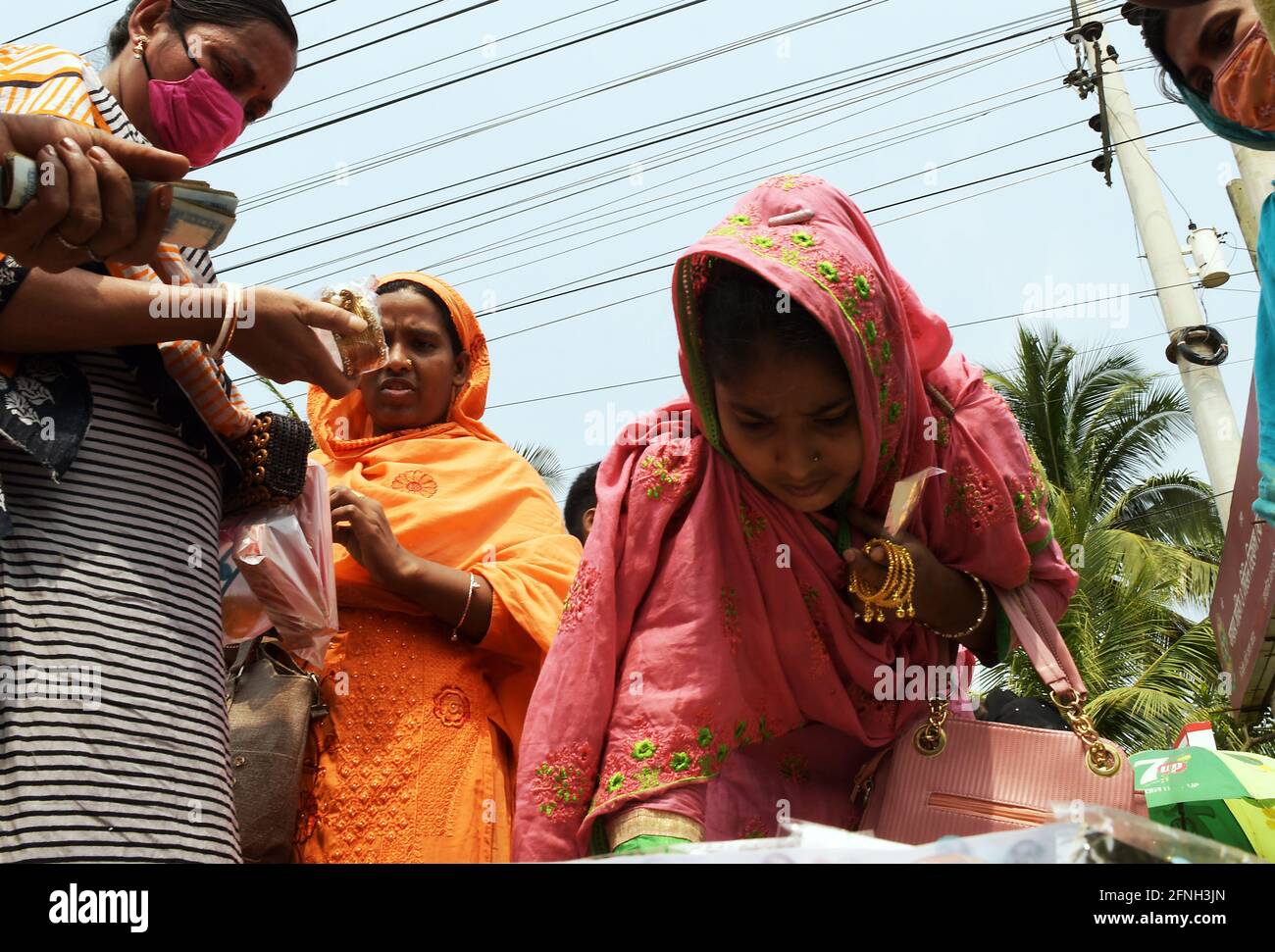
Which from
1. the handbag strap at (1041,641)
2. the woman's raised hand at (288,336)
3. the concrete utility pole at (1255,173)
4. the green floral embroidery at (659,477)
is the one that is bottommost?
the handbag strap at (1041,641)

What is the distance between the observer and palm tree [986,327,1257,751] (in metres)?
14.8

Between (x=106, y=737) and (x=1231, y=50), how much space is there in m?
2.45

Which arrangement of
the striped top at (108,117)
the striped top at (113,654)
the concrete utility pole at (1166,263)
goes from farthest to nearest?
the concrete utility pole at (1166,263)
the striped top at (108,117)
the striped top at (113,654)

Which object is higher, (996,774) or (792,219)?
(792,219)

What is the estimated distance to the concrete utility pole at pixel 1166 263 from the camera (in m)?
10.3

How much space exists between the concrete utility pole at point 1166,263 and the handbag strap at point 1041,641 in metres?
7.41

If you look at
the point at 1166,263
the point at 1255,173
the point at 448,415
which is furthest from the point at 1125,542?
the point at 448,415

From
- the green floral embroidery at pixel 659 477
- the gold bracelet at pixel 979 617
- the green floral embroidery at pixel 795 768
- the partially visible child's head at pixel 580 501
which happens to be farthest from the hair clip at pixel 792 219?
the partially visible child's head at pixel 580 501

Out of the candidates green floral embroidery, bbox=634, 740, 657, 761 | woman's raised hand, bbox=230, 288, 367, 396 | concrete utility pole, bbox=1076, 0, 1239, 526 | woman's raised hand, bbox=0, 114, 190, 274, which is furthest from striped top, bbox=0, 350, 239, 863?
concrete utility pole, bbox=1076, 0, 1239, 526

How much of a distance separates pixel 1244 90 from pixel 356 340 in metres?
1.79

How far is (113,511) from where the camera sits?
7.59ft

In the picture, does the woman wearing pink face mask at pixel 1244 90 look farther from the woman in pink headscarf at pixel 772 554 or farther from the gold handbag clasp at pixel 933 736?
the gold handbag clasp at pixel 933 736

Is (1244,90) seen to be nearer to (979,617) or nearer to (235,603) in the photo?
(979,617)
